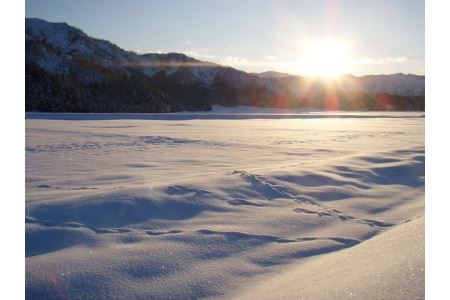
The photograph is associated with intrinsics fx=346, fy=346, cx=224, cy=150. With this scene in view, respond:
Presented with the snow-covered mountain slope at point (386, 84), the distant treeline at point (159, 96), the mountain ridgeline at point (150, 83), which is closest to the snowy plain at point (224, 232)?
the distant treeline at point (159, 96)

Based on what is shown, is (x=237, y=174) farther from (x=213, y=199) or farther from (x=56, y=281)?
(x=56, y=281)

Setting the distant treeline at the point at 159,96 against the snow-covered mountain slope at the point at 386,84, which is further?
the snow-covered mountain slope at the point at 386,84

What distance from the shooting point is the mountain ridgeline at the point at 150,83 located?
99.6ft

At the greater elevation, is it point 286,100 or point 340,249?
point 286,100

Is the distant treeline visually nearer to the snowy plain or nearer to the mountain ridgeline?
the mountain ridgeline

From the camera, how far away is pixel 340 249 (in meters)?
2.17

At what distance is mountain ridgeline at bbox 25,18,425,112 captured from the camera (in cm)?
3036

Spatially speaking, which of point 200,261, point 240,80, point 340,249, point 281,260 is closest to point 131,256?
point 200,261

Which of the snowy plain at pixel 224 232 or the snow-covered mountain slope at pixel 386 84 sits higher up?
the snow-covered mountain slope at pixel 386 84

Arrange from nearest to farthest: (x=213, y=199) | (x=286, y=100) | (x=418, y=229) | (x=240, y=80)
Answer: (x=418, y=229) → (x=213, y=199) → (x=286, y=100) → (x=240, y=80)

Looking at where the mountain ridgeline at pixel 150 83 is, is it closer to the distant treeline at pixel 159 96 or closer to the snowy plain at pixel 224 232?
the distant treeline at pixel 159 96

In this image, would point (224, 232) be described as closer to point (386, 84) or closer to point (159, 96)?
point (159, 96)

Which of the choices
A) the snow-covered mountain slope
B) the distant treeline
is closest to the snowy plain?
the distant treeline
